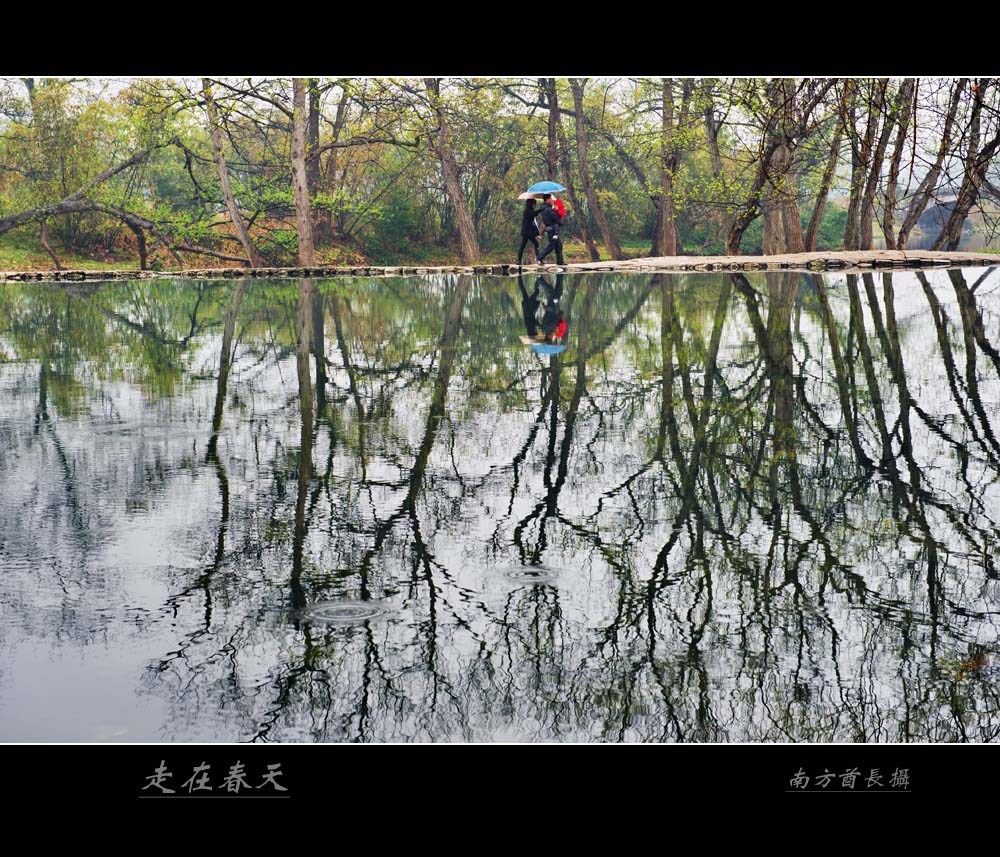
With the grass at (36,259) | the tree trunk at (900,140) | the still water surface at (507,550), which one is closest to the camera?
the still water surface at (507,550)

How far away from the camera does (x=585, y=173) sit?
117 ft

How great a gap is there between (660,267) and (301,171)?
8623 mm

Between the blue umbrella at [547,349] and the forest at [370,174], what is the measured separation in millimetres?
13522

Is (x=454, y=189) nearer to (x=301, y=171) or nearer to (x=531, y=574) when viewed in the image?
(x=301, y=171)

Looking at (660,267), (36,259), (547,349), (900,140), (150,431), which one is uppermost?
(36,259)

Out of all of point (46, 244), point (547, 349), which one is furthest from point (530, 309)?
point (46, 244)

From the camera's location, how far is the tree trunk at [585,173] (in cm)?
3572

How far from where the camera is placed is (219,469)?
605 cm

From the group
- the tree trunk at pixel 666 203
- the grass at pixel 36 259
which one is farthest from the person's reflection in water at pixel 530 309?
the grass at pixel 36 259

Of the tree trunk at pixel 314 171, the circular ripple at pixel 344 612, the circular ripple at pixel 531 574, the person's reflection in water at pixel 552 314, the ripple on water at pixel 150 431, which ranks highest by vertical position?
the tree trunk at pixel 314 171

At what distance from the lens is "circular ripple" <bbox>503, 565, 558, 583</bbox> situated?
417 cm

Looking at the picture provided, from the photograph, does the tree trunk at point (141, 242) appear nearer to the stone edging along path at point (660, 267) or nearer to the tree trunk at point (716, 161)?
the stone edging along path at point (660, 267)
